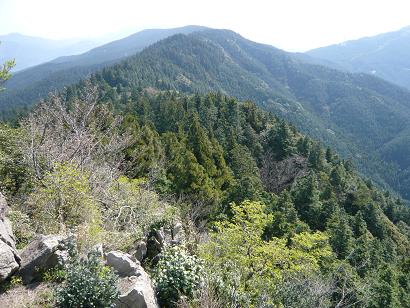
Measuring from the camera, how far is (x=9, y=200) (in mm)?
16016

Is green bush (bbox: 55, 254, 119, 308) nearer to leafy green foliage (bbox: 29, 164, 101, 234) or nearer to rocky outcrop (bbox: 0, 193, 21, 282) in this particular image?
rocky outcrop (bbox: 0, 193, 21, 282)

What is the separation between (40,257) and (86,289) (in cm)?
225

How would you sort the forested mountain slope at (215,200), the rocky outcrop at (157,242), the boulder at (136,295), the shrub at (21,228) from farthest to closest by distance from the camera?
the forested mountain slope at (215,200), the rocky outcrop at (157,242), the shrub at (21,228), the boulder at (136,295)

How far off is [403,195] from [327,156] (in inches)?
4923

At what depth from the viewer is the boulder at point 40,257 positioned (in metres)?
9.66

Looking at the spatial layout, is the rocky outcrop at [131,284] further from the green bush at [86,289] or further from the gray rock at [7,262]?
the gray rock at [7,262]

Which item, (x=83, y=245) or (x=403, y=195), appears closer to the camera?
(x=83, y=245)

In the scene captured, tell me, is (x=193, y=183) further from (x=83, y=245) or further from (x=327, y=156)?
(x=327, y=156)

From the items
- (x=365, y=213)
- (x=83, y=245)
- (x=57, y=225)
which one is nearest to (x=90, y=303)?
(x=83, y=245)

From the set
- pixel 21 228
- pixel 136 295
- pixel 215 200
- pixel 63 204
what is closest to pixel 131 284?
pixel 136 295

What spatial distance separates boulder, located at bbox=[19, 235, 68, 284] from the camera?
966 cm

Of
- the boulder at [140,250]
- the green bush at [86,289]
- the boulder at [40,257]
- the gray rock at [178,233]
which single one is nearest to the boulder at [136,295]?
the green bush at [86,289]

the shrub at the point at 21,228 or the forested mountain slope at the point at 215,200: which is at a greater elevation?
the shrub at the point at 21,228

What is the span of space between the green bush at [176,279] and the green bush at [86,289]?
64.8 inches
